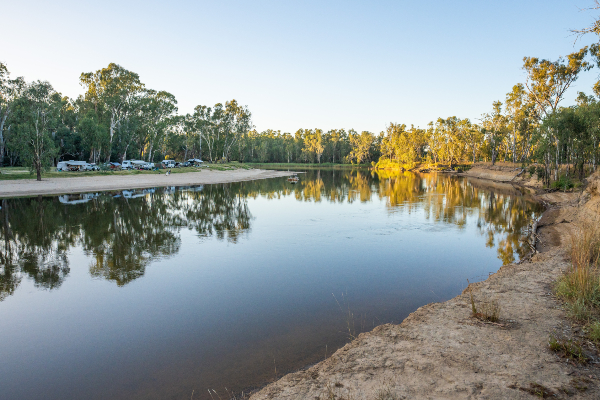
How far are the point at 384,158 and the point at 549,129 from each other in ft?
328

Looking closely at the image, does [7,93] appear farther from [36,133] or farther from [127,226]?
[127,226]

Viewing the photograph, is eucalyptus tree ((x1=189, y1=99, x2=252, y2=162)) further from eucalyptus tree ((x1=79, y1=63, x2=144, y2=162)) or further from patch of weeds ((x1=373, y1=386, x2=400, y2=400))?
patch of weeds ((x1=373, y1=386, x2=400, y2=400))

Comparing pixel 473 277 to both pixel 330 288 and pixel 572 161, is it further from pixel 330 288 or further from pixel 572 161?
pixel 572 161

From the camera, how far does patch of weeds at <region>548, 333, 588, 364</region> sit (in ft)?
15.5

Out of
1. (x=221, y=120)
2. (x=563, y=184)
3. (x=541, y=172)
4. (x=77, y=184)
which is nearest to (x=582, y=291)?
(x=563, y=184)

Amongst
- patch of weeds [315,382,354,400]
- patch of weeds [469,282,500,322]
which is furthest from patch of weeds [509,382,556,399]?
patch of weeds [469,282,500,322]

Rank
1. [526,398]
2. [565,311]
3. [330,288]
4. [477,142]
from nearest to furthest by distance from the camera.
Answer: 1. [526,398]
2. [565,311]
3. [330,288]
4. [477,142]

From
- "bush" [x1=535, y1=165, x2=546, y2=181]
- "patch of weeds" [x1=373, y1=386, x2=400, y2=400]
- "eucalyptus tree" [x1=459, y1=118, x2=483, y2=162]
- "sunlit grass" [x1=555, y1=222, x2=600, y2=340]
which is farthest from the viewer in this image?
"eucalyptus tree" [x1=459, y1=118, x2=483, y2=162]

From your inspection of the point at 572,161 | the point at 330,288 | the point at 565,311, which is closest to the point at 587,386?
the point at 565,311

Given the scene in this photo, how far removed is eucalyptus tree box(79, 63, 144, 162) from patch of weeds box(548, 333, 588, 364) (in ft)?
205

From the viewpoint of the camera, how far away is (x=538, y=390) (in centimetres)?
411

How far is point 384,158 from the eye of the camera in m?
134

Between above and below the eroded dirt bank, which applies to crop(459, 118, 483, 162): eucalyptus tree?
above

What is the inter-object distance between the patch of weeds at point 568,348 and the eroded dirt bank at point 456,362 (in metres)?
0.12
